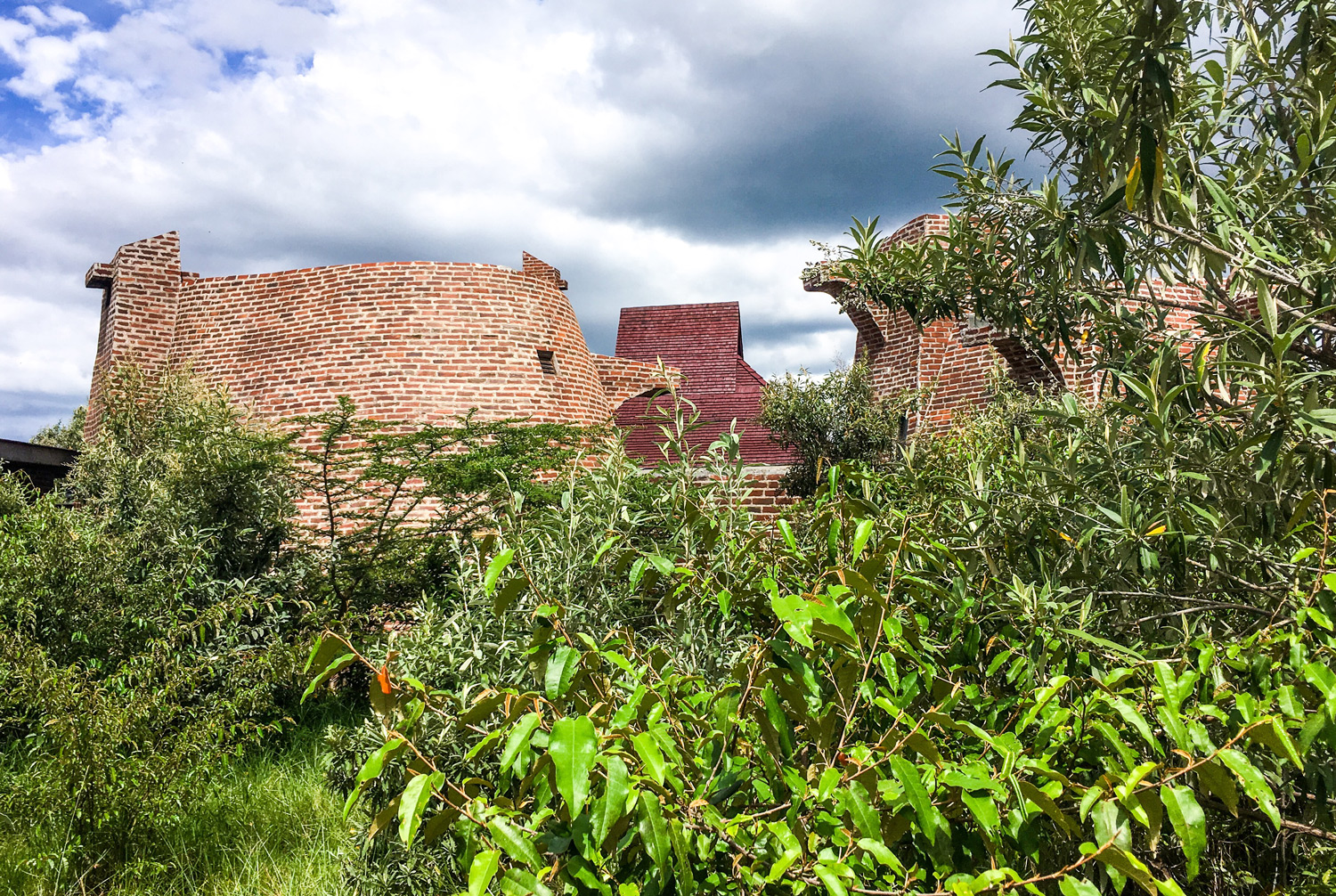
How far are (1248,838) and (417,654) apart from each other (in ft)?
9.20

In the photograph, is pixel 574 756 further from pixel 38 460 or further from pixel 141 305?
pixel 38 460

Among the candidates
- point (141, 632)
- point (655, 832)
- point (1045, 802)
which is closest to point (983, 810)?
point (1045, 802)

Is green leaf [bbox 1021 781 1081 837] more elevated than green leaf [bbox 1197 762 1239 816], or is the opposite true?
green leaf [bbox 1197 762 1239 816]

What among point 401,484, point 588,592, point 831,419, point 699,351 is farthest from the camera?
point 699,351

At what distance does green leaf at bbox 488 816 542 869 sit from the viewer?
137 cm

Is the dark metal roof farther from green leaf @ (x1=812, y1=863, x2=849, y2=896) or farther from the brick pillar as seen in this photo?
green leaf @ (x1=812, y1=863, x2=849, y2=896)

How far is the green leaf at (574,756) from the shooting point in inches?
49.2

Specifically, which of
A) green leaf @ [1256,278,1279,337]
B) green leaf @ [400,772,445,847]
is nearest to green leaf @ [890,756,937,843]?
green leaf @ [400,772,445,847]

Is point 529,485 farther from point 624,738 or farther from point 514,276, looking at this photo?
point 514,276

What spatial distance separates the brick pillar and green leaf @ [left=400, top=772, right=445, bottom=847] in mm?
13563

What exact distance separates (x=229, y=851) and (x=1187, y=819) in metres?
4.67

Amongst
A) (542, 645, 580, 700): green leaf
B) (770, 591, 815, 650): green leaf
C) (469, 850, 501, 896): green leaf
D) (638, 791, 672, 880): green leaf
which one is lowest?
(469, 850, 501, 896): green leaf

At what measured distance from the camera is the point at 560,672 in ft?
4.93

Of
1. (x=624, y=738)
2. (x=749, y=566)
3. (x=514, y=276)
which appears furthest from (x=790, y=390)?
(x=624, y=738)
